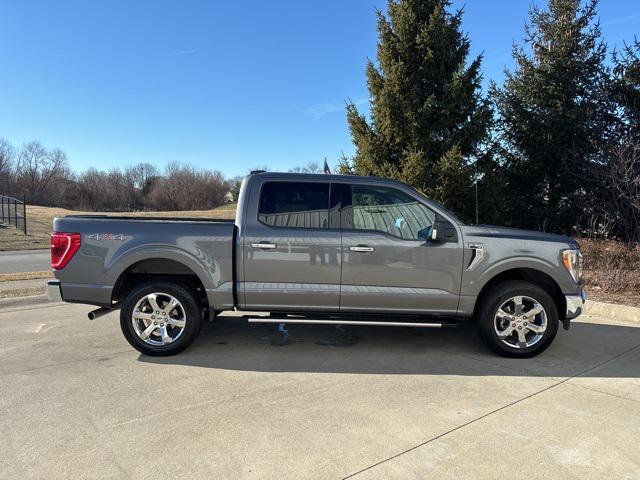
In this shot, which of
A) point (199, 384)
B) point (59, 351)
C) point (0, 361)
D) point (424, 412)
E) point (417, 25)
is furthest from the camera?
point (417, 25)

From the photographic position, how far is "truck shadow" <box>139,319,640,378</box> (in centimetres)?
473

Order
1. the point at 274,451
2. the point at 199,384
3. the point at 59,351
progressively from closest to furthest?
the point at 274,451 → the point at 199,384 → the point at 59,351

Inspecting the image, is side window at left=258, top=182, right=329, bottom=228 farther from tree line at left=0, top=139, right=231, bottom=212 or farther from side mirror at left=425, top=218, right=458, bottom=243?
tree line at left=0, top=139, right=231, bottom=212

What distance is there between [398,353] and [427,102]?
8.38m

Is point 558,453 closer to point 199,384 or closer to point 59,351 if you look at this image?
point 199,384

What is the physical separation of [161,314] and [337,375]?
80.4 inches

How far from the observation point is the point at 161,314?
5008 mm

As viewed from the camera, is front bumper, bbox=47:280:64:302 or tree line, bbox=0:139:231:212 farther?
tree line, bbox=0:139:231:212

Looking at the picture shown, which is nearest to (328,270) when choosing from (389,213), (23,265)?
(389,213)

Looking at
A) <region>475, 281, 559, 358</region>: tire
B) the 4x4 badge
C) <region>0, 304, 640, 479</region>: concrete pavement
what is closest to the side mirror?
<region>475, 281, 559, 358</region>: tire

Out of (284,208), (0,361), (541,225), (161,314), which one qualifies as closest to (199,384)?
(161,314)

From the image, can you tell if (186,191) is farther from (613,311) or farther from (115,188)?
(613,311)

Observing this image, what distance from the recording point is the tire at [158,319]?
196 inches

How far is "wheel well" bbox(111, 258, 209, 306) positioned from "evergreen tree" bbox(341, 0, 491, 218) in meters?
7.47
